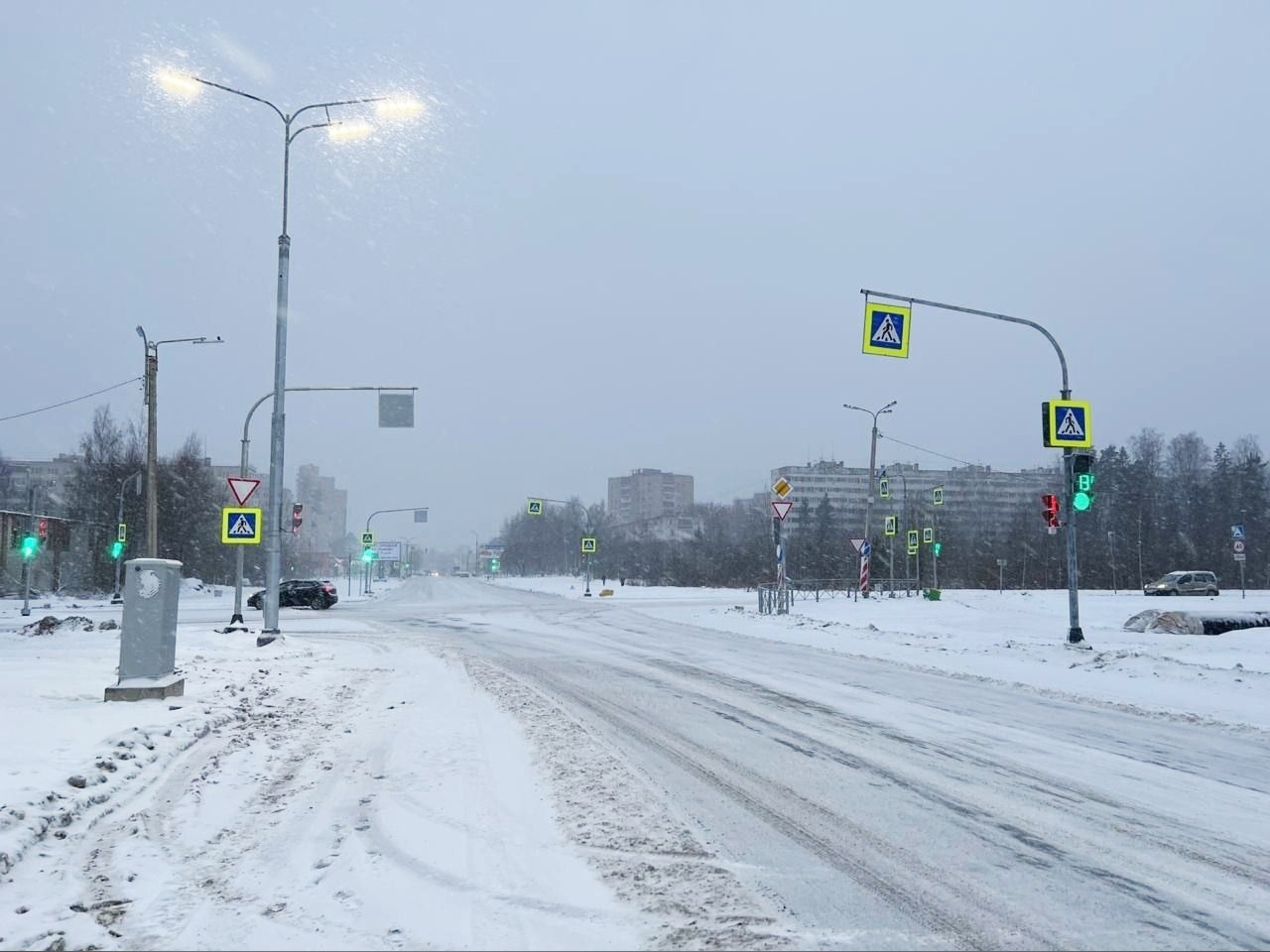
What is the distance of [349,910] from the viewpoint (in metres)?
4.55

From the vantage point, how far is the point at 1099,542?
85688mm

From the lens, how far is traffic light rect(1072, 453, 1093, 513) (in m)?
19.2

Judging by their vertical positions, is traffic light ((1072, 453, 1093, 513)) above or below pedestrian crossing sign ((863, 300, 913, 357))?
below

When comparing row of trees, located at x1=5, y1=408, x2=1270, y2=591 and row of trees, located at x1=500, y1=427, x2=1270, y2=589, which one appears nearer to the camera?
row of trees, located at x1=5, y1=408, x2=1270, y2=591

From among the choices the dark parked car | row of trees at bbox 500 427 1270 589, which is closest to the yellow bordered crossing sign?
the dark parked car

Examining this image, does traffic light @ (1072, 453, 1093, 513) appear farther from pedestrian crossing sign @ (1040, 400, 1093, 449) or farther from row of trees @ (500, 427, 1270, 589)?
row of trees @ (500, 427, 1270, 589)

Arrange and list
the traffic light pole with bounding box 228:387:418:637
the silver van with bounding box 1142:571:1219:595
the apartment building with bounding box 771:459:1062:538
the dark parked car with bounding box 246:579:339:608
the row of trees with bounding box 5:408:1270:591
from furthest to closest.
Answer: the apartment building with bounding box 771:459:1062:538
the row of trees with bounding box 5:408:1270:591
the silver van with bounding box 1142:571:1219:595
the dark parked car with bounding box 246:579:339:608
the traffic light pole with bounding box 228:387:418:637

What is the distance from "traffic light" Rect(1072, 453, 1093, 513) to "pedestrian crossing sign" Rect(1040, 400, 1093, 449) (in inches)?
18.2

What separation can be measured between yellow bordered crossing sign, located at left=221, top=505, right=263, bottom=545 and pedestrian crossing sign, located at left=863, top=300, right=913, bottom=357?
13.1 meters

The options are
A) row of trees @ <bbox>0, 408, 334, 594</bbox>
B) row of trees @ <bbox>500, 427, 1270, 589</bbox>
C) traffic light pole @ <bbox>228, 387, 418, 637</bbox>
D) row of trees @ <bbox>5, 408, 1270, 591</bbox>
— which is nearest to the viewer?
traffic light pole @ <bbox>228, 387, 418, 637</bbox>

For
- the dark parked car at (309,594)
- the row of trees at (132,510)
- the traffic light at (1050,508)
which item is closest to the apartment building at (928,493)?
the row of trees at (132,510)

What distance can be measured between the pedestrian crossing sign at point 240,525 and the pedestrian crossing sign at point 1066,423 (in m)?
16.5

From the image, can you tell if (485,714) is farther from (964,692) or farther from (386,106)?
(386,106)

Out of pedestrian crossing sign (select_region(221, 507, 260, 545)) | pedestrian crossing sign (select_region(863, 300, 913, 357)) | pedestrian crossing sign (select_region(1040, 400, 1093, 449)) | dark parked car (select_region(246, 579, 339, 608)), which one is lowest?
dark parked car (select_region(246, 579, 339, 608))
